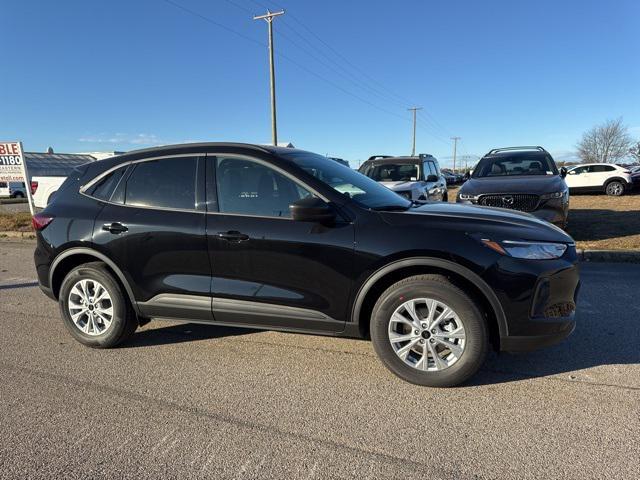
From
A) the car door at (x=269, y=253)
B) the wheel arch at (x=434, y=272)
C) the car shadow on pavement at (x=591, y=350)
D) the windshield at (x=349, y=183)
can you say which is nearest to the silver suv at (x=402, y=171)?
the car shadow on pavement at (x=591, y=350)

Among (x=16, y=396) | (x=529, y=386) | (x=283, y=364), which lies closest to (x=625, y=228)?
(x=529, y=386)

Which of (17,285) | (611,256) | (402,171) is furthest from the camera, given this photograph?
(402,171)

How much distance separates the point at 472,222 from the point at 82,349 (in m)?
3.61

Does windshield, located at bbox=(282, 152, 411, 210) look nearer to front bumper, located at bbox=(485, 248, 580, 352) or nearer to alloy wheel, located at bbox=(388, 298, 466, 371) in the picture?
alloy wheel, located at bbox=(388, 298, 466, 371)

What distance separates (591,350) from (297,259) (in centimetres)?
263

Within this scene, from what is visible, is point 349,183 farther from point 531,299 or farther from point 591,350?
point 591,350

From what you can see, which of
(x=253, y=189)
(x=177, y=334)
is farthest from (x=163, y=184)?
(x=177, y=334)

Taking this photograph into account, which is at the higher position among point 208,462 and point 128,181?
point 128,181

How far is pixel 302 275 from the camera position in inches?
139

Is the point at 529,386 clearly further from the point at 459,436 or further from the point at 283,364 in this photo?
the point at 283,364

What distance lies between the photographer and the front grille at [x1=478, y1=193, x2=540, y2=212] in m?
7.79

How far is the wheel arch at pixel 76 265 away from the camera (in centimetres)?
409

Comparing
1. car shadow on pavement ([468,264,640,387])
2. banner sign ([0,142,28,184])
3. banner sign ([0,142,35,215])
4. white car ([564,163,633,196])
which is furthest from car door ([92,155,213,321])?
white car ([564,163,633,196])

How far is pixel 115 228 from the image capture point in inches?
159
